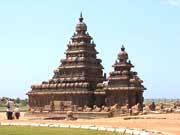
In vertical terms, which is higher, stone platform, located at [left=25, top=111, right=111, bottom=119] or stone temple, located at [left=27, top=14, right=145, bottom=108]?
stone temple, located at [left=27, top=14, right=145, bottom=108]

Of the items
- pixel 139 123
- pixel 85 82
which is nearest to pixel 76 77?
pixel 85 82

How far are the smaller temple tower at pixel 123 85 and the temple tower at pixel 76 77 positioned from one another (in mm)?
2979

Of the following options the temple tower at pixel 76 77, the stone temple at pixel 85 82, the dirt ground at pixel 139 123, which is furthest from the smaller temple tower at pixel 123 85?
the dirt ground at pixel 139 123

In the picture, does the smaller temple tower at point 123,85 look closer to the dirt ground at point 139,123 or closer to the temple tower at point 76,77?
the temple tower at point 76,77

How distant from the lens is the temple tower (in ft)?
189

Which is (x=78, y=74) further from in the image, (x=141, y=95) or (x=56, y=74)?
(x=141, y=95)

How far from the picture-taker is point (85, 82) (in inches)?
2282

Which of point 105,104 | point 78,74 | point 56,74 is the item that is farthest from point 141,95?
point 56,74

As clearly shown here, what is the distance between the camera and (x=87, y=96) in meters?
56.8

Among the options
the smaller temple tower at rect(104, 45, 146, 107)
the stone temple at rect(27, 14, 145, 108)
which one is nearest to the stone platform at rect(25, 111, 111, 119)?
the stone temple at rect(27, 14, 145, 108)

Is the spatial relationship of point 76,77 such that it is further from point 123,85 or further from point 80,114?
point 80,114

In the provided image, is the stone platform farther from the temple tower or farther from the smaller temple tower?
the smaller temple tower

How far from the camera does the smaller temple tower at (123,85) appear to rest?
178 feet

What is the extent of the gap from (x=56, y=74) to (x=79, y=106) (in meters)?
7.53
